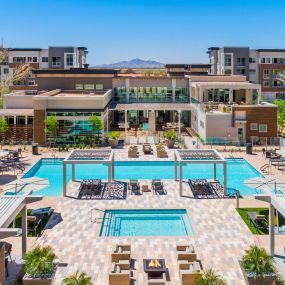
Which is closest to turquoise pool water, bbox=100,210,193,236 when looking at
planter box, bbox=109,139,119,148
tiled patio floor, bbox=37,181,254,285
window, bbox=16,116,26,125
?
tiled patio floor, bbox=37,181,254,285

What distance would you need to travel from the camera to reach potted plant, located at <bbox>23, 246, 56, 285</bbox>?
42.8ft

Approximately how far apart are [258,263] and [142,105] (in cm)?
3440

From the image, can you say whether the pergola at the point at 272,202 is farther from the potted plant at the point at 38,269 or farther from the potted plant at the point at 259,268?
the potted plant at the point at 38,269

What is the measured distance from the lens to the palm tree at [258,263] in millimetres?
13078

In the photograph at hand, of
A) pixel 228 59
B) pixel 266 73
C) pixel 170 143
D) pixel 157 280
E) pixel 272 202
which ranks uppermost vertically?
pixel 228 59

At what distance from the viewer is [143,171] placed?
31.6m

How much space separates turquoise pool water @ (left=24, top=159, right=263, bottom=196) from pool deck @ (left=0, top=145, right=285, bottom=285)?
530 centimetres

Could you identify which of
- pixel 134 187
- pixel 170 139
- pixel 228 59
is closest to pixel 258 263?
pixel 134 187

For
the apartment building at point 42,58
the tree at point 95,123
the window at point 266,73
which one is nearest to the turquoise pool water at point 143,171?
the tree at point 95,123

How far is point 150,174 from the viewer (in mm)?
30719

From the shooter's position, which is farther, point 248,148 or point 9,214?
point 248,148

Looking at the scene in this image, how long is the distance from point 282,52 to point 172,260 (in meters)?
62.9

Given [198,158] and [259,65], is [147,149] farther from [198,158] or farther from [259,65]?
[259,65]

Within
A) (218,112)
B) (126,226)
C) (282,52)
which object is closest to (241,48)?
(282,52)
